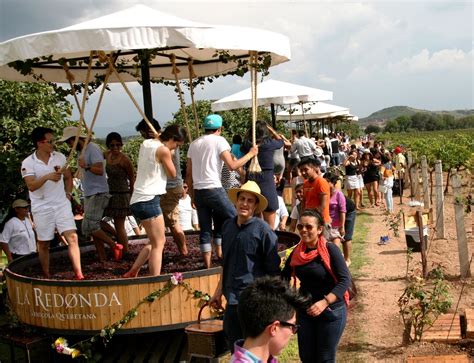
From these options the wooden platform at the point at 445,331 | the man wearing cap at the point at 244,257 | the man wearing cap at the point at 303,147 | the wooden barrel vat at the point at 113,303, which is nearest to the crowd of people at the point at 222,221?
the man wearing cap at the point at 244,257

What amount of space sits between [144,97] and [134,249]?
87.4 inches

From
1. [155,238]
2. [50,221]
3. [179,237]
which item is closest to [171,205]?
[179,237]

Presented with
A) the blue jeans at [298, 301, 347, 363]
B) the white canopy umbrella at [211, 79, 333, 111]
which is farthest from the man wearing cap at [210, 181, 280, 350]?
the white canopy umbrella at [211, 79, 333, 111]

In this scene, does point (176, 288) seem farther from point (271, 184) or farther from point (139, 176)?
point (271, 184)

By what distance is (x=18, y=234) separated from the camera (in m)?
8.45

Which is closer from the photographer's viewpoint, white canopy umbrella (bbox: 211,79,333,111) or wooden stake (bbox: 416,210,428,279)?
wooden stake (bbox: 416,210,428,279)

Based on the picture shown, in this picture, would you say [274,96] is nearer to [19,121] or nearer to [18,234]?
[19,121]

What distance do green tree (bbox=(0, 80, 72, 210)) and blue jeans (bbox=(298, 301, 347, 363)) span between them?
5779mm

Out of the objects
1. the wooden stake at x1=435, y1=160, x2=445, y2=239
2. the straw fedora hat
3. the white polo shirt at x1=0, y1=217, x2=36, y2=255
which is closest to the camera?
the straw fedora hat

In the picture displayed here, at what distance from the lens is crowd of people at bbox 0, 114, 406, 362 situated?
346 centimetres

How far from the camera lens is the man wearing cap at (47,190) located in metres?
6.25

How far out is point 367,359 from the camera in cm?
606

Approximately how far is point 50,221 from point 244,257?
9.49ft

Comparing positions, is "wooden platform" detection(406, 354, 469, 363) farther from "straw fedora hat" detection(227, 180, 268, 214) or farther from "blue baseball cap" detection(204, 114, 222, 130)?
"blue baseball cap" detection(204, 114, 222, 130)
